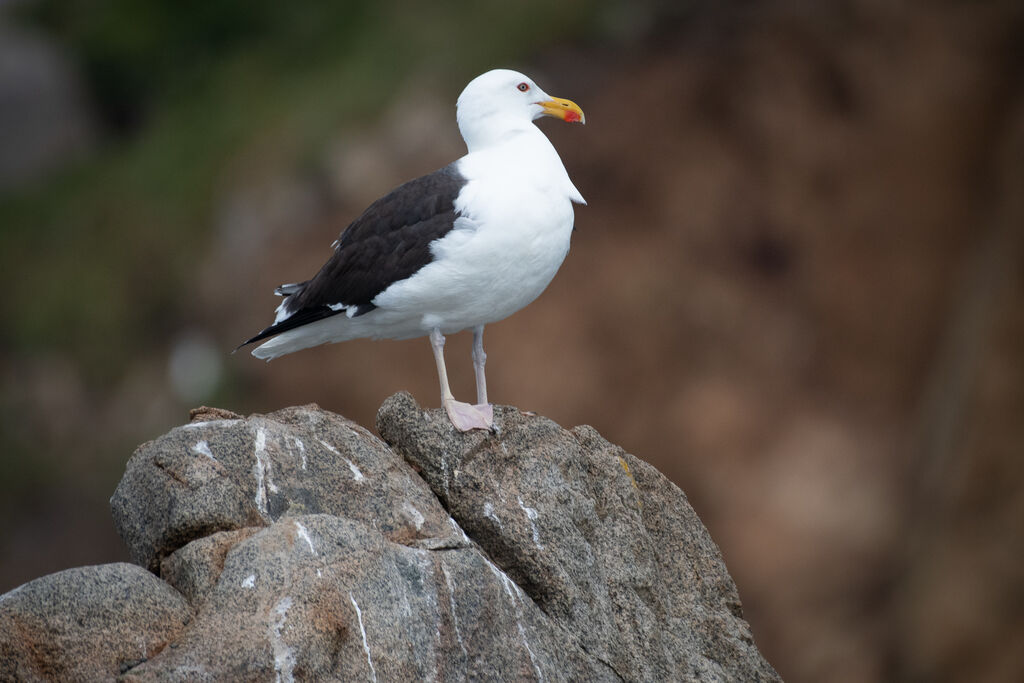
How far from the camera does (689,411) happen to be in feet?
51.4

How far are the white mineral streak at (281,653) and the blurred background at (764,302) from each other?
1033 centimetres

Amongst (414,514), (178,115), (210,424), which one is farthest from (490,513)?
(178,115)

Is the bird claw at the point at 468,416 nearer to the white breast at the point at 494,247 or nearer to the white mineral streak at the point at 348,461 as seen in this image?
the white breast at the point at 494,247

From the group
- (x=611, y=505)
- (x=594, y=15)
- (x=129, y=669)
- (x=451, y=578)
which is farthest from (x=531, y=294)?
(x=594, y=15)

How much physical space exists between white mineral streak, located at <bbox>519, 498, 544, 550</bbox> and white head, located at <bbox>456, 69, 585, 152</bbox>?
2108 millimetres

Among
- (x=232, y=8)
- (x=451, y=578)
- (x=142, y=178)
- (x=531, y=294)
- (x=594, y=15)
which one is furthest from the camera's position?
(x=232, y=8)

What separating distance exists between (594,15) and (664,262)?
12.5 feet

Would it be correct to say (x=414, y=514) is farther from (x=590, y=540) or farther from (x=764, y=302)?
(x=764, y=302)

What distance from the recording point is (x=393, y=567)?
555 cm

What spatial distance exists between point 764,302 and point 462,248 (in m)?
9.88

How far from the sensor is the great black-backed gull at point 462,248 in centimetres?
673

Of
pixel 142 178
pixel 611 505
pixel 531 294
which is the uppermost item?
pixel 142 178

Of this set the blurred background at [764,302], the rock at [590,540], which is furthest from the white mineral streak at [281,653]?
the blurred background at [764,302]

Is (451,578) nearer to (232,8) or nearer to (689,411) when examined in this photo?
(689,411)
